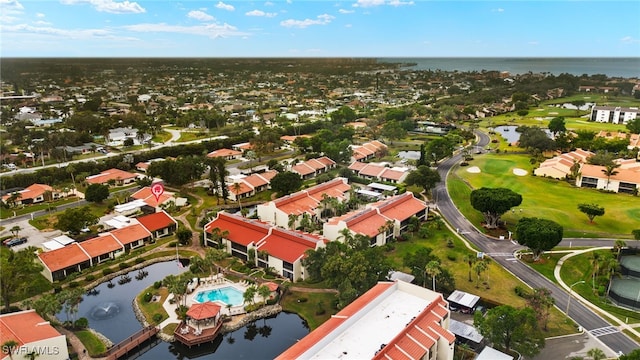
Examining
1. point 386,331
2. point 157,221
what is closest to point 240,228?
point 157,221

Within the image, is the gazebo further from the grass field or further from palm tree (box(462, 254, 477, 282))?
the grass field

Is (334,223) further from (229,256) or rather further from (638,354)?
(638,354)

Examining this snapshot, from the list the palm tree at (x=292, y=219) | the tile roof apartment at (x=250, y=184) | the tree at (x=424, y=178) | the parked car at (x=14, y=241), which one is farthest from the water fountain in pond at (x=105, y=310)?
the tree at (x=424, y=178)

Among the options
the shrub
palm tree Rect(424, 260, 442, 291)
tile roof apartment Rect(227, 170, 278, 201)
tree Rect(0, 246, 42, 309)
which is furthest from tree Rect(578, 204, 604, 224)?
tree Rect(0, 246, 42, 309)

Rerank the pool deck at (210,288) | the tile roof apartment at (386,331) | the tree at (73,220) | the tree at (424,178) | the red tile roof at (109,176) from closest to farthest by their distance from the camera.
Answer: the tile roof apartment at (386,331) < the pool deck at (210,288) < the tree at (73,220) < the tree at (424,178) < the red tile roof at (109,176)

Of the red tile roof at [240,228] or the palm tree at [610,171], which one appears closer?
the red tile roof at [240,228]

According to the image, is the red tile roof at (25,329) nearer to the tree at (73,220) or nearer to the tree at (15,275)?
the tree at (15,275)
